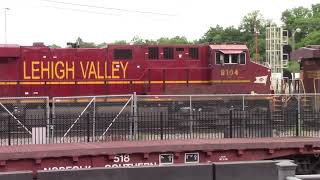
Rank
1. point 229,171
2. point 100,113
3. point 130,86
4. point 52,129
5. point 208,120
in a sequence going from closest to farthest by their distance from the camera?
point 229,171 < point 52,129 < point 208,120 < point 100,113 < point 130,86

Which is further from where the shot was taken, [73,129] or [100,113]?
[100,113]

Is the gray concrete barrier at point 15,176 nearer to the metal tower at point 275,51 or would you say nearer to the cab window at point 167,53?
the cab window at point 167,53

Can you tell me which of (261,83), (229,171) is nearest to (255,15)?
(261,83)

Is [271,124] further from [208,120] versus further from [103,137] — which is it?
[103,137]

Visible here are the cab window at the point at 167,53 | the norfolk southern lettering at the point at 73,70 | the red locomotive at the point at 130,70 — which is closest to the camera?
the red locomotive at the point at 130,70

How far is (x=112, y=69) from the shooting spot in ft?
77.4

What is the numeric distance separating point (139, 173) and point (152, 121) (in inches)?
260

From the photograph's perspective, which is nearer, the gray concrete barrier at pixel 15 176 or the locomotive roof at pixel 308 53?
the gray concrete barrier at pixel 15 176

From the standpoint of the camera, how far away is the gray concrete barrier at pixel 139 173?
805cm

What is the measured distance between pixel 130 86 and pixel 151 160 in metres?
11.6

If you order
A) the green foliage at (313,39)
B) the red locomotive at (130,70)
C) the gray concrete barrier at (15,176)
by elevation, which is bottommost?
the gray concrete barrier at (15,176)

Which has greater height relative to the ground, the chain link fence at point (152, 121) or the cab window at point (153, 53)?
the cab window at point (153, 53)

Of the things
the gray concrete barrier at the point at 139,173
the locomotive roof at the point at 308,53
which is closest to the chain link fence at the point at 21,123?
the gray concrete barrier at the point at 139,173

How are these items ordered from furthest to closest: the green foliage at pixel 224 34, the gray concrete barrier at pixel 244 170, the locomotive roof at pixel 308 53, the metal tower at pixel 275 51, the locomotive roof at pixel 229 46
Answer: the green foliage at pixel 224 34 < the metal tower at pixel 275 51 < the locomotive roof at pixel 229 46 < the locomotive roof at pixel 308 53 < the gray concrete barrier at pixel 244 170
